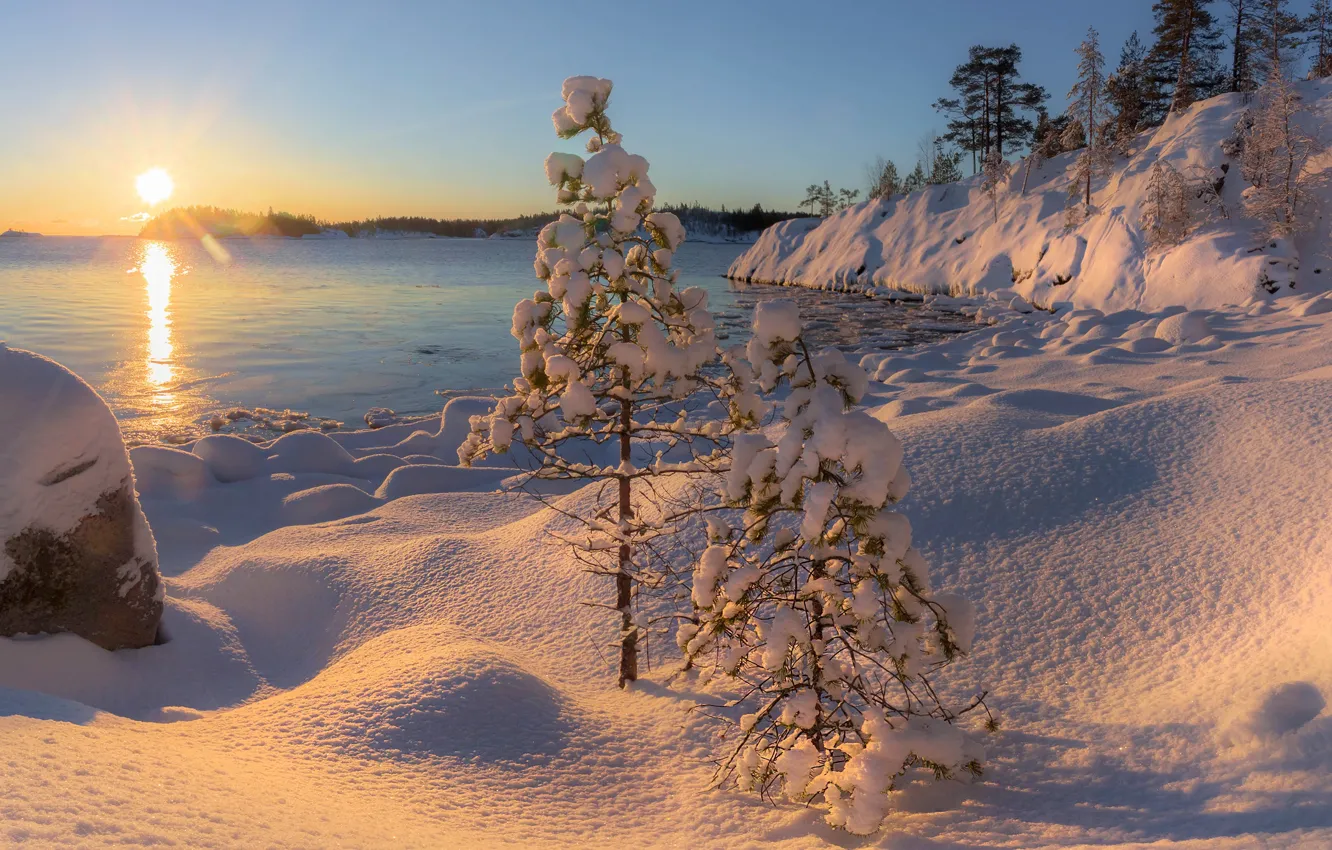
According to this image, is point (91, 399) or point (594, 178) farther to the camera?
point (91, 399)

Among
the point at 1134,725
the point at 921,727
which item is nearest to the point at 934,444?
the point at 1134,725

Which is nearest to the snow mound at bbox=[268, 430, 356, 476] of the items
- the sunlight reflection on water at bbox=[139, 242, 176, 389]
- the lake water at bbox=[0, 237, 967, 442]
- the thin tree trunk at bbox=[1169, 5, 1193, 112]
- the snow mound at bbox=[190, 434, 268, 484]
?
the snow mound at bbox=[190, 434, 268, 484]

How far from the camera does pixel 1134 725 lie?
12.3ft

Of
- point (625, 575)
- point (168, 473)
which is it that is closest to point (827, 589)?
point (625, 575)

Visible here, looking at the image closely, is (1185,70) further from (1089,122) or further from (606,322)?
(606,322)

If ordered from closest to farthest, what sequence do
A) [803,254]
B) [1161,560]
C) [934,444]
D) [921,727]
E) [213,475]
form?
[921,727] < [1161,560] < [934,444] < [213,475] < [803,254]

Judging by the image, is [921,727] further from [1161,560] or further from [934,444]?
[934,444]

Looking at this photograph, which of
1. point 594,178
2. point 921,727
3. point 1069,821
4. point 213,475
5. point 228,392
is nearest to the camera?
point 1069,821

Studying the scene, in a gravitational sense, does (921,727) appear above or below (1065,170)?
below

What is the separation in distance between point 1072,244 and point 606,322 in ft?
108

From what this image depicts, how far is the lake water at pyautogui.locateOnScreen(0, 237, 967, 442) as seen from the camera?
18.2 meters

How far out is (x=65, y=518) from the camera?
5.08m

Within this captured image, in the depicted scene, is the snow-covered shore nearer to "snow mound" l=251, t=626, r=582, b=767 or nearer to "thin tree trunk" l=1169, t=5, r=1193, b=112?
"snow mound" l=251, t=626, r=582, b=767

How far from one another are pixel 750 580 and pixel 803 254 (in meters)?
56.4
